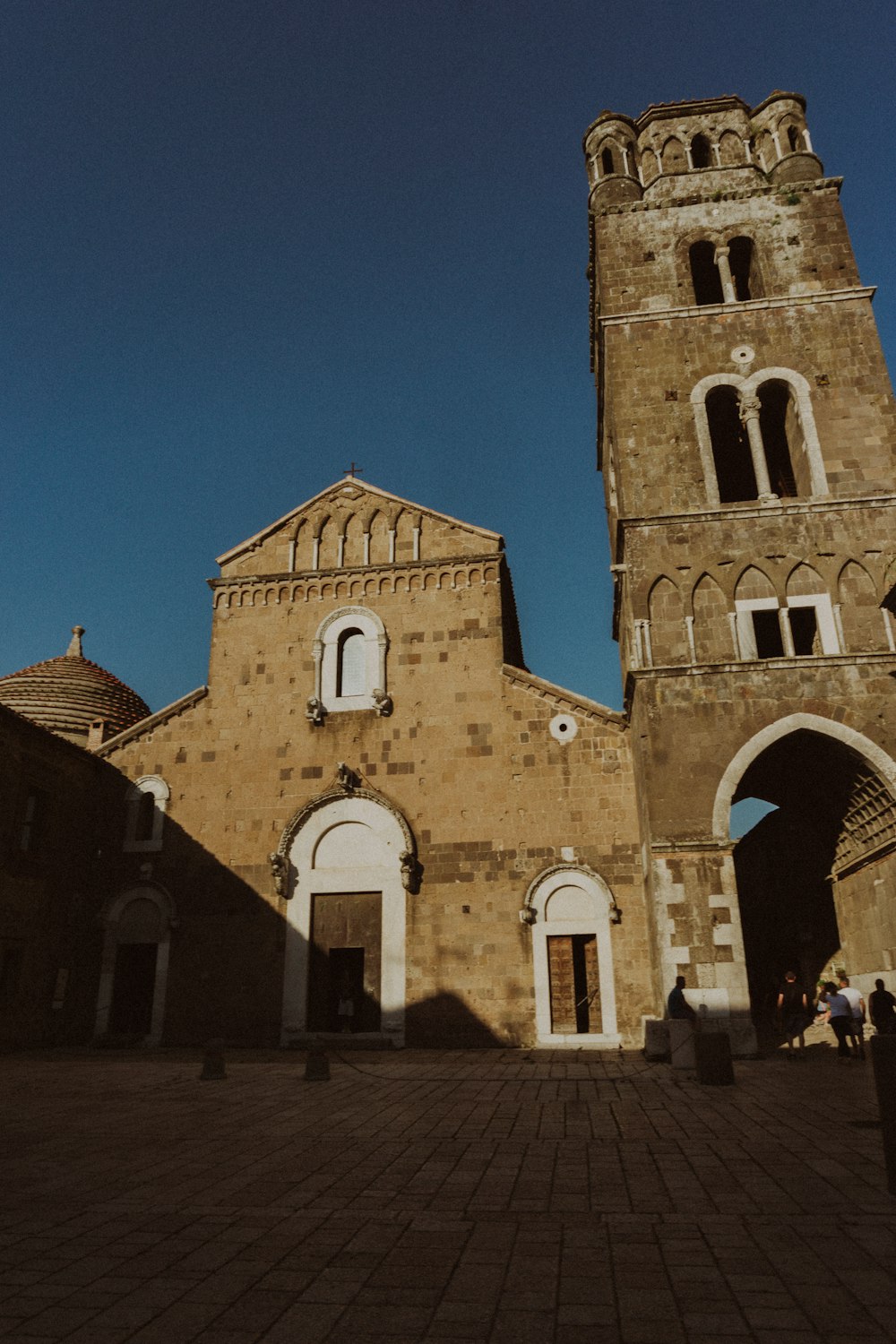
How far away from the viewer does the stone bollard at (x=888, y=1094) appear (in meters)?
6.52

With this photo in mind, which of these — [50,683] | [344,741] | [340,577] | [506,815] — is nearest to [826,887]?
[506,815]

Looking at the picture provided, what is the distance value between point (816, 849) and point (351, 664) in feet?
40.5

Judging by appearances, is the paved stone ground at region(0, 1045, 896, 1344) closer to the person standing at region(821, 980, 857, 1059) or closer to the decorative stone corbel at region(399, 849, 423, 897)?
the person standing at region(821, 980, 857, 1059)

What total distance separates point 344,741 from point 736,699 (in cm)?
927

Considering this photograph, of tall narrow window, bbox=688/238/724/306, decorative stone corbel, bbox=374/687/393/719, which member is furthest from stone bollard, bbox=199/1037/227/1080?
tall narrow window, bbox=688/238/724/306

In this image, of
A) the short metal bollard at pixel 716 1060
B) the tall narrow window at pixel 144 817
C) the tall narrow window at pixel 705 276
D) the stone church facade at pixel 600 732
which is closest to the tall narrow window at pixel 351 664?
the stone church facade at pixel 600 732

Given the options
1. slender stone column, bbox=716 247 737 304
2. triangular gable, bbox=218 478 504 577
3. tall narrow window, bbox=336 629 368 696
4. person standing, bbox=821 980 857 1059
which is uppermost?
slender stone column, bbox=716 247 737 304

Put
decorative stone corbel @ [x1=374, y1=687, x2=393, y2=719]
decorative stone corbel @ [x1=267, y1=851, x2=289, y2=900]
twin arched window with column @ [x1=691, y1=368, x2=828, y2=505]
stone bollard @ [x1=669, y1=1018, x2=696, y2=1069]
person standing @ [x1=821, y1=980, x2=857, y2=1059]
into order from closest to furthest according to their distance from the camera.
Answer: stone bollard @ [x1=669, y1=1018, x2=696, y2=1069] < person standing @ [x1=821, y1=980, x2=857, y2=1059] < twin arched window with column @ [x1=691, y1=368, x2=828, y2=505] < decorative stone corbel @ [x1=267, y1=851, x2=289, y2=900] < decorative stone corbel @ [x1=374, y1=687, x2=393, y2=719]

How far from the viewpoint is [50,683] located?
28.0 meters

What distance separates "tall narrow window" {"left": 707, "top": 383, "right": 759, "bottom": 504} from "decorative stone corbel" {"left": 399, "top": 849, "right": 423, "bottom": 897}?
11812 millimetres

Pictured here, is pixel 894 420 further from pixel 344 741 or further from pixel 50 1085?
pixel 50 1085

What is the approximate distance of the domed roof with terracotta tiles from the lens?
88.1ft

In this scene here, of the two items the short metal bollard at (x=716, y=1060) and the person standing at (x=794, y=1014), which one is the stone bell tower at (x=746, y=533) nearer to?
the person standing at (x=794, y=1014)

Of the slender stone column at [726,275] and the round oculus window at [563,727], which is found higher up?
the slender stone column at [726,275]
